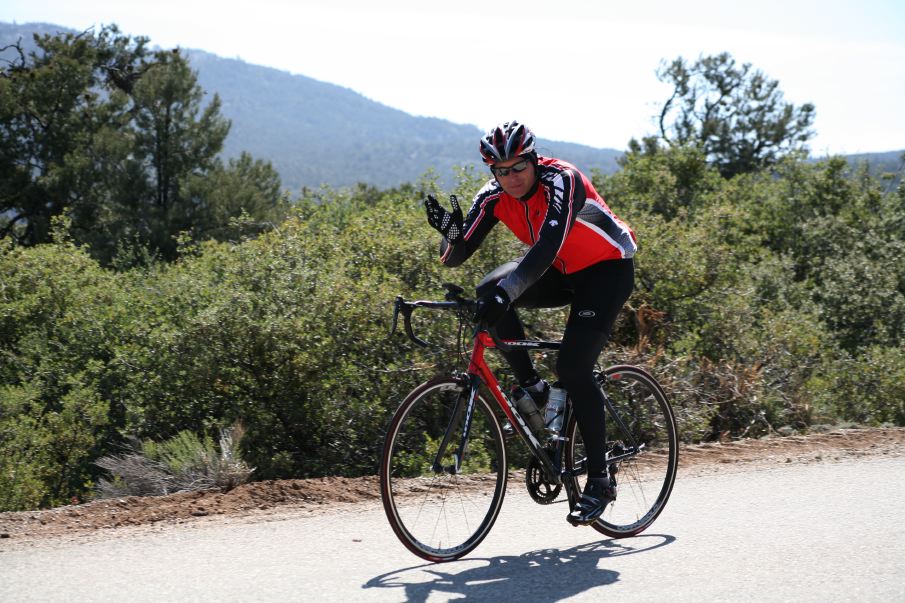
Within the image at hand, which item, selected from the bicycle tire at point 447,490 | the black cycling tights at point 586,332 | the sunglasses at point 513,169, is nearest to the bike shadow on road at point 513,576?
the bicycle tire at point 447,490

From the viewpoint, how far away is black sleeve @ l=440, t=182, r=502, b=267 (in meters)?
4.81

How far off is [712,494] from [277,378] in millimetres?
4681

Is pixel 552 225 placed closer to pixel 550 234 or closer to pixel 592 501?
pixel 550 234

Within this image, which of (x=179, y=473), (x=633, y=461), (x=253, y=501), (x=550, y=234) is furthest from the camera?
(x=179, y=473)

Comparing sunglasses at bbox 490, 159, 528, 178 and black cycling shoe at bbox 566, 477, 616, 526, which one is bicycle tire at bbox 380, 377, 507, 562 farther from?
sunglasses at bbox 490, 159, 528, 178

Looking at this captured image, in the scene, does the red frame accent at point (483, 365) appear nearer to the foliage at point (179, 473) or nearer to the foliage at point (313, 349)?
the foliage at point (179, 473)

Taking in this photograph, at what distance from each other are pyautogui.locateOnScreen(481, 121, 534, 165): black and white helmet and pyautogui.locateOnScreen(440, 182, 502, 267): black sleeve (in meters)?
0.36

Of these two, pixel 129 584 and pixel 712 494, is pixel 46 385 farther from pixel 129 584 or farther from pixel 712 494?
pixel 712 494

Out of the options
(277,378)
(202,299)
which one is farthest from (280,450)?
(202,299)

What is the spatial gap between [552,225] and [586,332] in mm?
643

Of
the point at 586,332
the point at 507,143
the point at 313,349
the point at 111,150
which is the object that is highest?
the point at 111,150

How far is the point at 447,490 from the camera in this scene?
477cm

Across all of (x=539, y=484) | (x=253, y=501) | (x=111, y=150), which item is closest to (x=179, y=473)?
(x=253, y=501)

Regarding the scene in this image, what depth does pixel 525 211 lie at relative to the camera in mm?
4695
